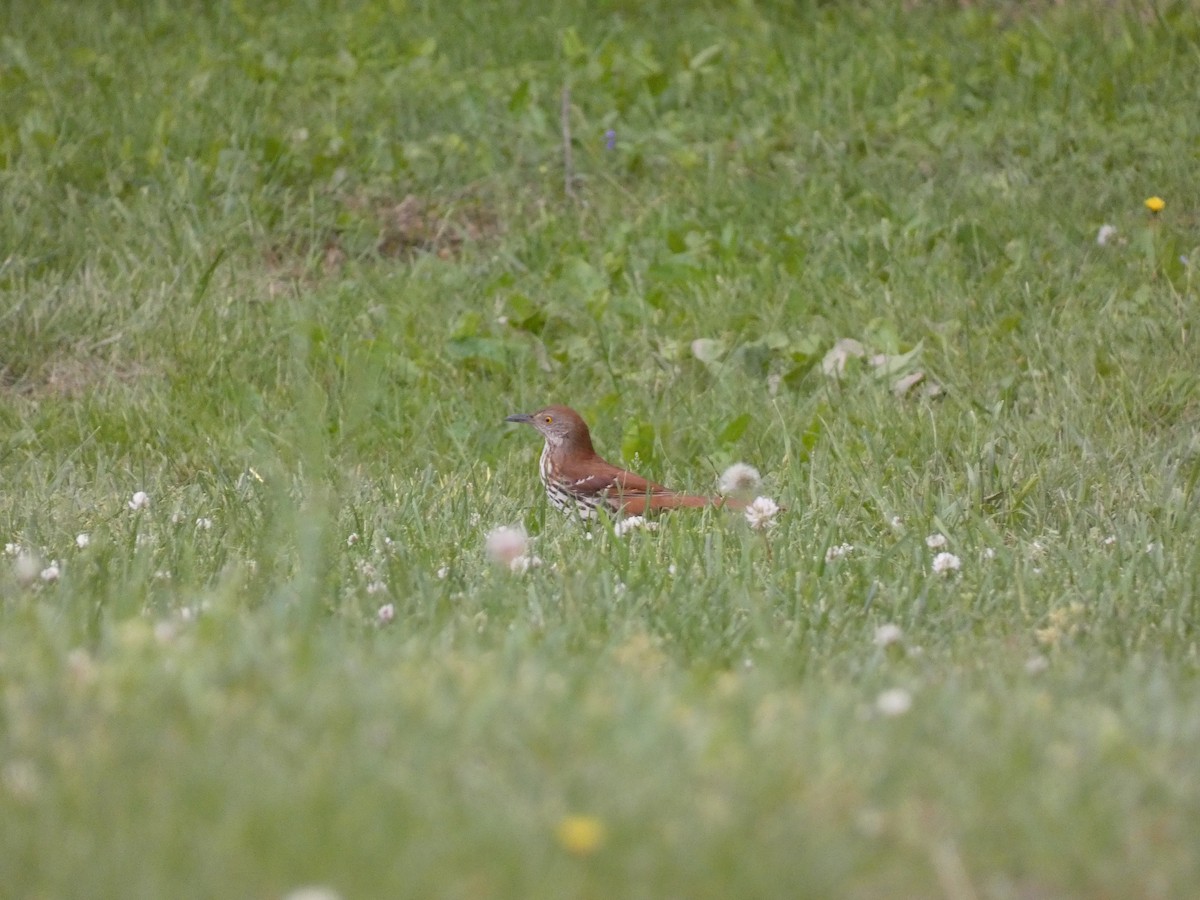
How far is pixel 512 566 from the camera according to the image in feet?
14.9

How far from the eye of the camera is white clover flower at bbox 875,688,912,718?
2686mm

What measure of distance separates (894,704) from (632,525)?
2.47 m

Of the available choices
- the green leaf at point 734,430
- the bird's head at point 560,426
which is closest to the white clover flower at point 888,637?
the bird's head at point 560,426

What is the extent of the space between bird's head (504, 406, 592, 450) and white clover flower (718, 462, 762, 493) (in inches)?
23.9

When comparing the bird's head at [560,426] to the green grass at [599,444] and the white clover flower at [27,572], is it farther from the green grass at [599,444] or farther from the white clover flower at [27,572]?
the white clover flower at [27,572]

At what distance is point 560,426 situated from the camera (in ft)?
20.4

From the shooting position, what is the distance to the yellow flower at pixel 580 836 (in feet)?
6.81

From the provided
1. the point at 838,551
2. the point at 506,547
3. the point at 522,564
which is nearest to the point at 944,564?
the point at 838,551

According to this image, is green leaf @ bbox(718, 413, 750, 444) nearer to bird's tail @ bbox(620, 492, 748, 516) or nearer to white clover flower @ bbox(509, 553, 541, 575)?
bird's tail @ bbox(620, 492, 748, 516)

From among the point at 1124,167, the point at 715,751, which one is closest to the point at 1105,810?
the point at 715,751

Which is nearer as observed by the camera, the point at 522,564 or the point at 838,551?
the point at 522,564

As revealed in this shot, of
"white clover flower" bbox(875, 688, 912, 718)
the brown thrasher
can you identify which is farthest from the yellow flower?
the brown thrasher

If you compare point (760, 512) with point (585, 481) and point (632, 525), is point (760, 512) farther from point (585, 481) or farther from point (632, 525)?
point (585, 481)

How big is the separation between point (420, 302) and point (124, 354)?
4.51 ft
